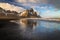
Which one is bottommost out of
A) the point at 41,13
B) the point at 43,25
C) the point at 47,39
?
the point at 47,39

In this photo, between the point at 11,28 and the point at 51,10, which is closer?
the point at 11,28

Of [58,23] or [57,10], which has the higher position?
[57,10]

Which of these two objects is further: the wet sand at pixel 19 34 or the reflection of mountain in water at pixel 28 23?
the reflection of mountain in water at pixel 28 23

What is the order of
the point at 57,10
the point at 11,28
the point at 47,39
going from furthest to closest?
the point at 57,10
the point at 11,28
the point at 47,39

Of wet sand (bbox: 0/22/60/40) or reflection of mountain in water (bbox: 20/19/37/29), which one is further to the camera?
reflection of mountain in water (bbox: 20/19/37/29)

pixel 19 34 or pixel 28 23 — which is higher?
pixel 28 23

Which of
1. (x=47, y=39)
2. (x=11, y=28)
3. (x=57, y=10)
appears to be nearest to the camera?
(x=47, y=39)

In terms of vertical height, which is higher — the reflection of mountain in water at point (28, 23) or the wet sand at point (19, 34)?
the reflection of mountain in water at point (28, 23)

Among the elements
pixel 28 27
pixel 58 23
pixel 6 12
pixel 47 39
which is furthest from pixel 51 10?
pixel 6 12

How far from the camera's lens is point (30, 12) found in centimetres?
356

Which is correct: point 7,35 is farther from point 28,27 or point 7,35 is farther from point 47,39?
point 47,39

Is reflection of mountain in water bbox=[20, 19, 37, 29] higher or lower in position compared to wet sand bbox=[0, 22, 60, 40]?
higher

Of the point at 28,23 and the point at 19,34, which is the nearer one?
the point at 19,34

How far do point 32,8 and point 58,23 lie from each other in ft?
2.78
